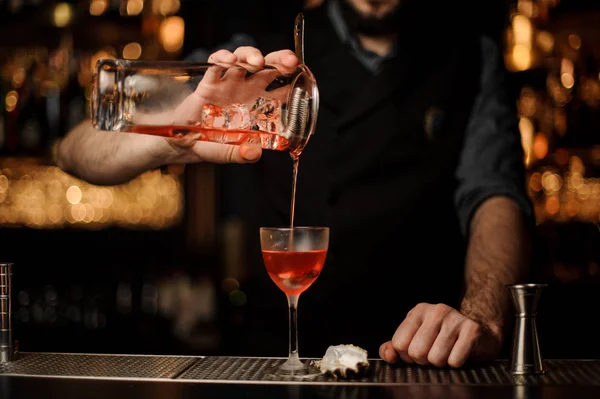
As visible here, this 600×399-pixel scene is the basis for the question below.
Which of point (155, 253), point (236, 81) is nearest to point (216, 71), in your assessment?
point (236, 81)

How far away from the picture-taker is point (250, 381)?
4.45ft

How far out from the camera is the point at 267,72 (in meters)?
1.51

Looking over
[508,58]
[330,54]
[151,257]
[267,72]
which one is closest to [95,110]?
[267,72]

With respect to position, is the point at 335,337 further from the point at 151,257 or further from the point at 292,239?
the point at 151,257

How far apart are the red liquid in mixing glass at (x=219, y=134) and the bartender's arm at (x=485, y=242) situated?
404mm

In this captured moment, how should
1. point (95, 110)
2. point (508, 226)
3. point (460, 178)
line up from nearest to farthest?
1. point (95, 110)
2. point (508, 226)
3. point (460, 178)

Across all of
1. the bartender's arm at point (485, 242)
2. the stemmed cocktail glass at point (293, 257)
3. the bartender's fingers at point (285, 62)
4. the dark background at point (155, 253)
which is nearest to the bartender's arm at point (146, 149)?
the bartender's fingers at point (285, 62)

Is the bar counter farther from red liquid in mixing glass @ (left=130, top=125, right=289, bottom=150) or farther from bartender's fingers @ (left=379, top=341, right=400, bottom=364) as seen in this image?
red liquid in mixing glass @ (left=130, top=125, right=289, bottom=150)

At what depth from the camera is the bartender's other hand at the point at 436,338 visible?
145cm

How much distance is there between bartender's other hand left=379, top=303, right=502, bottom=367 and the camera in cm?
145

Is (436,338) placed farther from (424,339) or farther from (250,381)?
(250,381)

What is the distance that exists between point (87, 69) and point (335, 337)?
1858 mm

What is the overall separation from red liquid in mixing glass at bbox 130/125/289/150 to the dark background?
69.4 inches

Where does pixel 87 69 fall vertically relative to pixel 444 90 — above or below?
above
